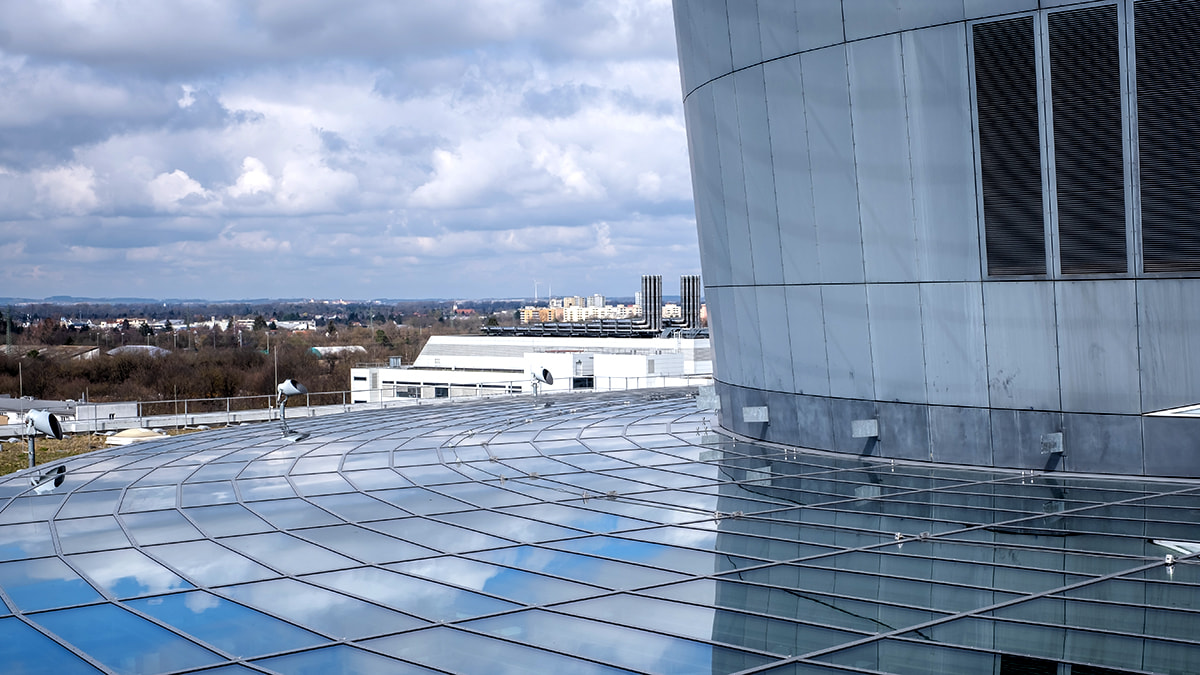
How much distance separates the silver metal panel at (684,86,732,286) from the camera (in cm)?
2341

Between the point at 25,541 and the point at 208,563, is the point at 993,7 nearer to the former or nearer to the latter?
the point at 208,563

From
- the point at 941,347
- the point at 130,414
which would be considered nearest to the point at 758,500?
the point at 941,347

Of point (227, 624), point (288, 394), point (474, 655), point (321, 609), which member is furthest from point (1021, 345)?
point (288, 394)

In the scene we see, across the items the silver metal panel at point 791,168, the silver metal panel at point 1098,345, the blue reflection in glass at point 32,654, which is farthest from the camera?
the silver metal panel at point 791,168

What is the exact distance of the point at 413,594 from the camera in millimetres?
11773

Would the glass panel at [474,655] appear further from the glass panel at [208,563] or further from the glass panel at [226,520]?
the glass panel at [226,520]

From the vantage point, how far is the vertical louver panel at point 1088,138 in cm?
1705

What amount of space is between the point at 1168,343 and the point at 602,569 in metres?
11.0

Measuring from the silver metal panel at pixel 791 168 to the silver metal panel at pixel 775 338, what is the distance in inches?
28.3

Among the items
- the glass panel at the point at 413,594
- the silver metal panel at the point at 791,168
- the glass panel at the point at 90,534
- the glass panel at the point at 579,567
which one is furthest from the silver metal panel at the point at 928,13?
the glass panel at the point at 90,534

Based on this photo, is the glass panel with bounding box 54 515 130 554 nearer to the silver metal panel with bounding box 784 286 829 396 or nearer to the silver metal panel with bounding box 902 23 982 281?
the silver metal panel with bounding box 784 286 829 396

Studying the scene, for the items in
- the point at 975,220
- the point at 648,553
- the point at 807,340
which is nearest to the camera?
the point at 648,553

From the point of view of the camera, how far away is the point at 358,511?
1634 centimetres

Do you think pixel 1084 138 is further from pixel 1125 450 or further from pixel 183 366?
pixel 183 366
